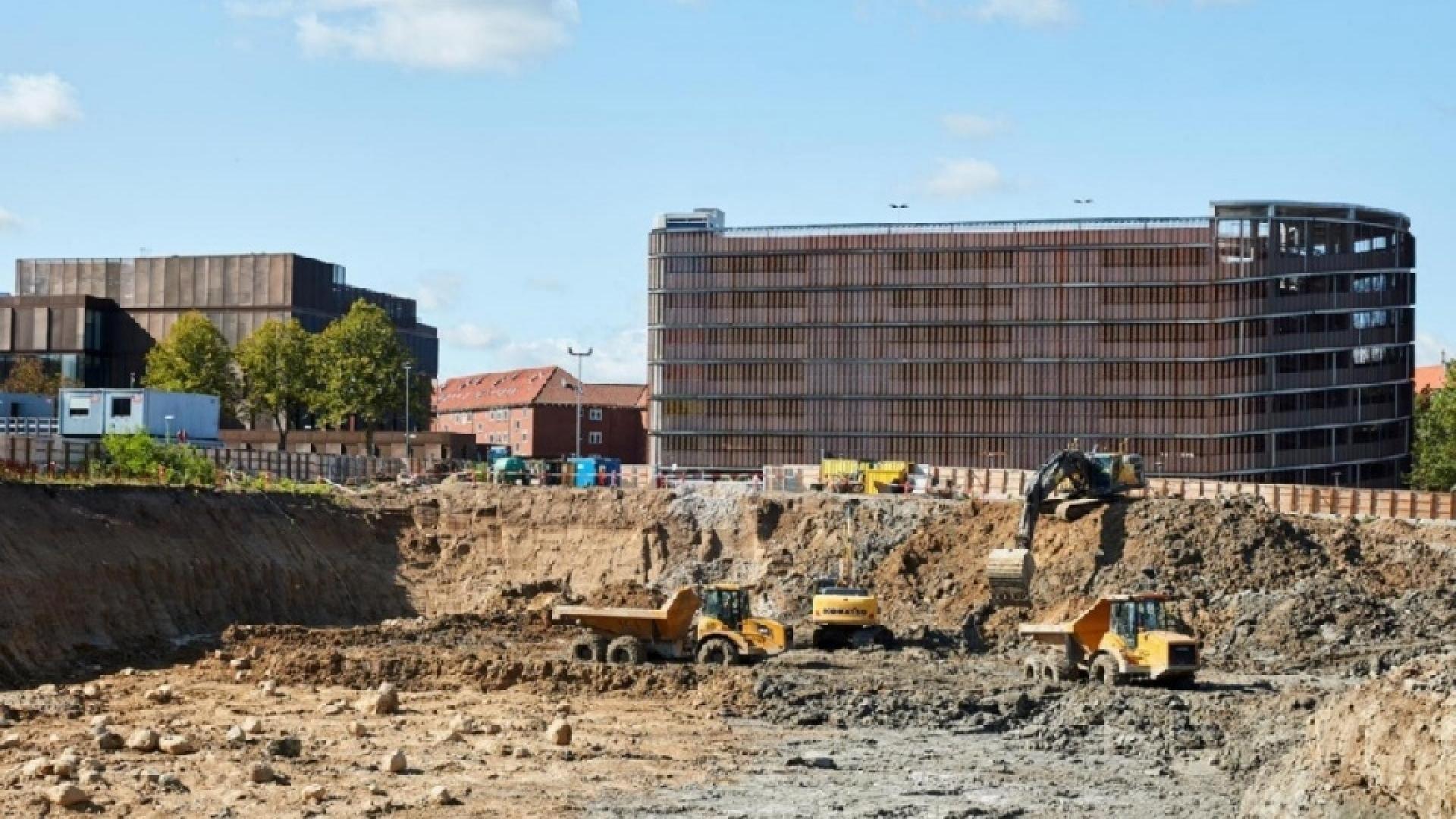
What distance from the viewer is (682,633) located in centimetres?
5334

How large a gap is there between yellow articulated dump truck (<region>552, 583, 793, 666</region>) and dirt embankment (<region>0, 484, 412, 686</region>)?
1257cm

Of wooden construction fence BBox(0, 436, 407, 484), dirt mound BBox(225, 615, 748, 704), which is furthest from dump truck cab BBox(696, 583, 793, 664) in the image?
wooden construction fence BBox(0, 436, 407, 484)

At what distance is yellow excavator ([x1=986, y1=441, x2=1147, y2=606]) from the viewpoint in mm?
61281

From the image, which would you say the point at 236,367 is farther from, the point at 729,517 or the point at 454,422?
the point at 729,517

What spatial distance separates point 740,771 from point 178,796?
9.90m

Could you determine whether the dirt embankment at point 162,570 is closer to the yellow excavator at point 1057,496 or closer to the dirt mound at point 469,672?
the dirt mound at point 469,672

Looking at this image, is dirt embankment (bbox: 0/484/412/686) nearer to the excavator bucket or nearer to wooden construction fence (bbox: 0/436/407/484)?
wooden construction fence (bbox: 0/436/407/484)

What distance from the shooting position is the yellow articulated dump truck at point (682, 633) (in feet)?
172

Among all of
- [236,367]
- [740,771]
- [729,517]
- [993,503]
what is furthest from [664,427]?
[740,771]

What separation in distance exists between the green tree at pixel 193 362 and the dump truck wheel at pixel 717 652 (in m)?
79.0

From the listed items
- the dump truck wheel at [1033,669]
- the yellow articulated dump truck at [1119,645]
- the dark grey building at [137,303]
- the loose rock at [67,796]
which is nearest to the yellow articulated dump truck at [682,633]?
the dump truck wheel at [1033,669]

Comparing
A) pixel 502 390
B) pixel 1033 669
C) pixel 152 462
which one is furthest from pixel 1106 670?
pixel 502 390

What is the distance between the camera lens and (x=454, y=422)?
175750mm

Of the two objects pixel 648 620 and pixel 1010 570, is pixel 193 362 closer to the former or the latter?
pixel 1010 570
